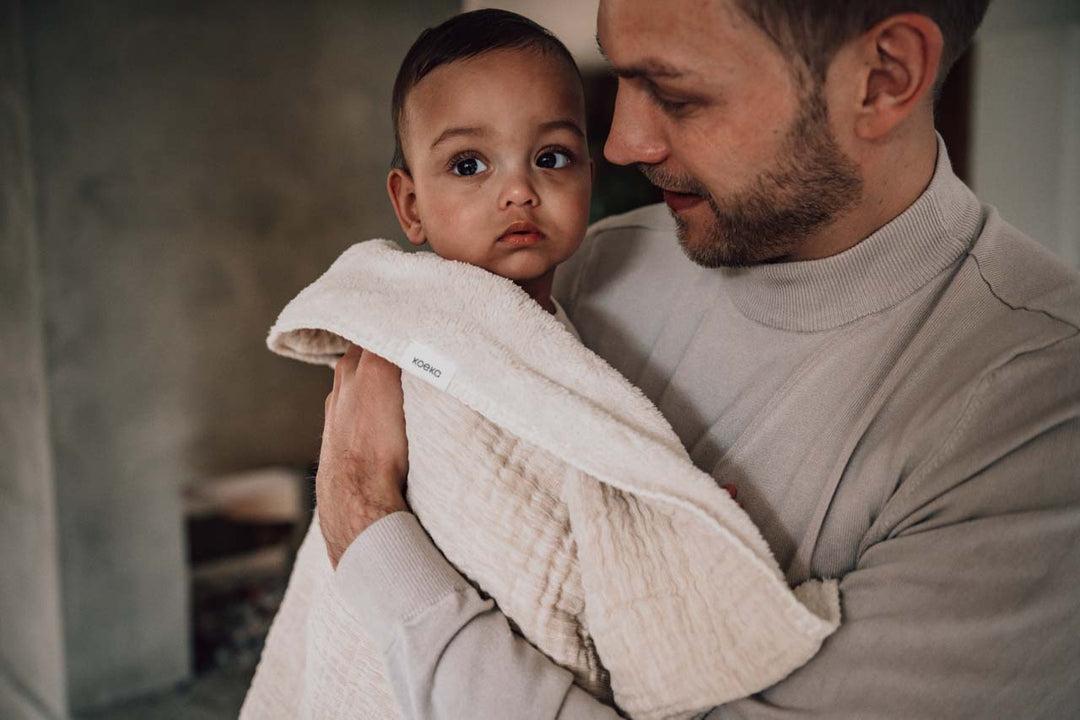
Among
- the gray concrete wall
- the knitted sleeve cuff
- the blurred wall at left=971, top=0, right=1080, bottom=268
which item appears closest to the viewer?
the knitted sleeve cuff

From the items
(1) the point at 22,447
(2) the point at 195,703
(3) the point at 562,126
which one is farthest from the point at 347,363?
(2) the point at 195,703

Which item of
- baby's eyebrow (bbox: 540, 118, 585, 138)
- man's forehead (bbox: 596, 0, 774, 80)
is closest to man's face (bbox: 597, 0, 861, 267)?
man's forehead (bbox: 596, 0, 774, 80)

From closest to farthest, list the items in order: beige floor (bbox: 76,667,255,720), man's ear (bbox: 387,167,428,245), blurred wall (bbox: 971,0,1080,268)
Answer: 1. man's ear (bbox: 387,167,428,245)
2. beige floor (bbox: 76,667,255,720)
3. blurred wall (bbox: 971,0,1080,268)

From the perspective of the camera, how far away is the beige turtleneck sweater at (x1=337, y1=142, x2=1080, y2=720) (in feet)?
2.59

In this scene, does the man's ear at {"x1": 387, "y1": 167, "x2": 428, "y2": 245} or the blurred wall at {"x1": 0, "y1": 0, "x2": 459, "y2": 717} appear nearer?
the man's ear at {"x1": 387, "y1": 167, "x2": 428, "y2": 245}

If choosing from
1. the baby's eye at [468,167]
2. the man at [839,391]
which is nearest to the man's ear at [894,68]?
the man at [839,391]

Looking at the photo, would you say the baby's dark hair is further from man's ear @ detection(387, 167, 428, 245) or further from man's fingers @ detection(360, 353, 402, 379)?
man's fingers @ detection(360, 353, 402, 379)

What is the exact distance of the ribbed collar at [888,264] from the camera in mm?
998

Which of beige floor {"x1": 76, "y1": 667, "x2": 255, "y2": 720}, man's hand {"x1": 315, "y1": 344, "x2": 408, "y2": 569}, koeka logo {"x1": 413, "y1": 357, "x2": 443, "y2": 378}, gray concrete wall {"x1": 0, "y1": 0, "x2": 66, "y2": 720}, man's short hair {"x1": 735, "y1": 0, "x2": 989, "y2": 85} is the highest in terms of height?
man's short hair {"x1": 735, "y1": 0, "x2": 989, "y2": 85}

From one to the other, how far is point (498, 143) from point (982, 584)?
772mm

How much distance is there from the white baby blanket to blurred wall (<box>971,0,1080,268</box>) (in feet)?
9.74

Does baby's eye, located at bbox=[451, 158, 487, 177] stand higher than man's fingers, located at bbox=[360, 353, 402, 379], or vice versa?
baby's eye, located at bbox=[451, 158, 487, 177]

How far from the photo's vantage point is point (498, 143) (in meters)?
1.16

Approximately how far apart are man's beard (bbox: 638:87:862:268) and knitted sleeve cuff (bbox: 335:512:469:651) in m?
0.51
